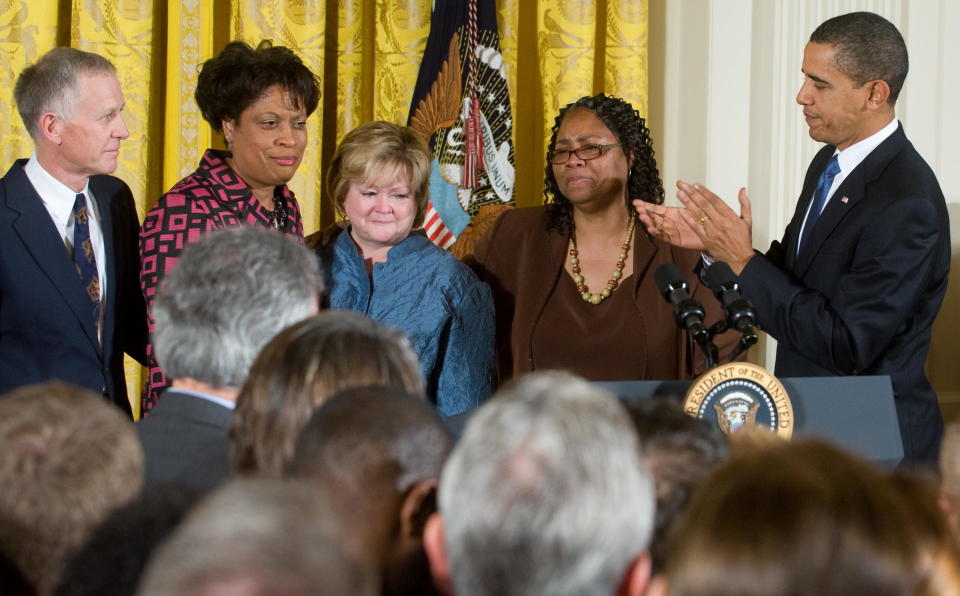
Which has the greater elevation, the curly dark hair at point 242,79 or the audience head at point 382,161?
the curly dark hair at point 242,79

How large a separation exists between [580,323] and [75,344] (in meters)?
1.43

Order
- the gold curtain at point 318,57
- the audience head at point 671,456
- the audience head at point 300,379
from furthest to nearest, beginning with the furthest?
the gold curtain at point 318,57
the audience head at point 300,379
the audience head at point 671,456

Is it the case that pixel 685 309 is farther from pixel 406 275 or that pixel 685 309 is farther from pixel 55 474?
pixel 55 474

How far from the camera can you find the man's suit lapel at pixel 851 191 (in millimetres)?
3246

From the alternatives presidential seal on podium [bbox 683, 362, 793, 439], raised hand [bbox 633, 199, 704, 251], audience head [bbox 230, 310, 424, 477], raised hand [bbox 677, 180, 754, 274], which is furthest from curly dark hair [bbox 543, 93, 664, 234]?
audience head [bbox 230, 310, 424, 477]

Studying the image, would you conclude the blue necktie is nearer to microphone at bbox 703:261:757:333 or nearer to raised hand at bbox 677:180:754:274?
raised hand at bbox 677:180:754:274

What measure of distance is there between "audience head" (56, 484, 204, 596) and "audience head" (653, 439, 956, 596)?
0.56 m

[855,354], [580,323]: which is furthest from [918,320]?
[580,323]

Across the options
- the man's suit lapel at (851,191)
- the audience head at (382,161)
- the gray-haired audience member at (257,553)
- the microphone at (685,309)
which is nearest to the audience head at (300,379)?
the gray-haired audience member at (257,553)

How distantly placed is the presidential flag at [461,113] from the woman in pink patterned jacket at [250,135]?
48.4 inches

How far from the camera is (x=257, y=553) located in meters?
0.95

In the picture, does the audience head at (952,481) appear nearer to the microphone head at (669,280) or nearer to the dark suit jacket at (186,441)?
the dark suit jacket at (186,441)

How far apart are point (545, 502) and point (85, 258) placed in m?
2.35

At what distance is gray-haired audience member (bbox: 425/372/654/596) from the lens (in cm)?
117
